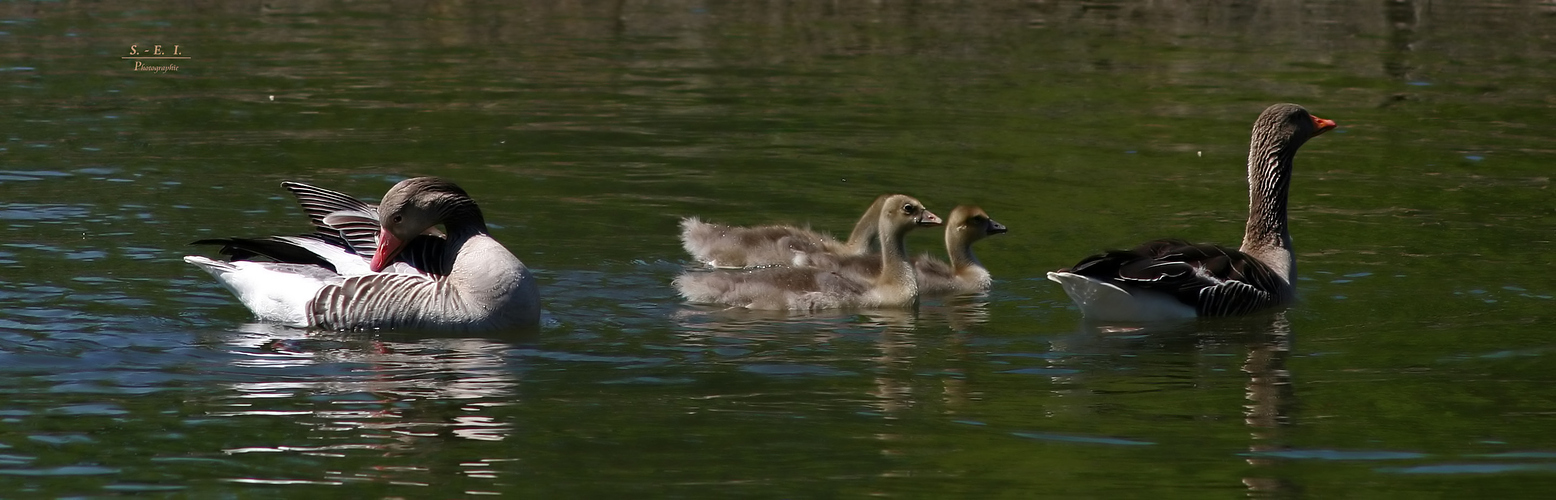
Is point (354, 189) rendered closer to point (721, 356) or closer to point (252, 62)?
point (721, 356)

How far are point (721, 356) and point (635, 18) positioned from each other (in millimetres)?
18898

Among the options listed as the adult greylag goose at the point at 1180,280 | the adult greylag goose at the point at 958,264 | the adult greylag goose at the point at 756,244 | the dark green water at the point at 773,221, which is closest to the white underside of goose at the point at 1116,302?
the adult greylag goose at the point at 1180,280

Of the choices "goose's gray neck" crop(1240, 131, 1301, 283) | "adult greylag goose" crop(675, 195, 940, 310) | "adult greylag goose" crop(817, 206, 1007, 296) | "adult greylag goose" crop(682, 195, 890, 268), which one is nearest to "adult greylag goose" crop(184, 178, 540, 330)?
"adult greylag goose" crop(675, 195, 940, 310)

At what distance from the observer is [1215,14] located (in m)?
29.6

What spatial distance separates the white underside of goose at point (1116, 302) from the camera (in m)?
11.7

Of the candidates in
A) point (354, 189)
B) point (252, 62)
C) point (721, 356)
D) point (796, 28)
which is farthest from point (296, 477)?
point (796, 28)

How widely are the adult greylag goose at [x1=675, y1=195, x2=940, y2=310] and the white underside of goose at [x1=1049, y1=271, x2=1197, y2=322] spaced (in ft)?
4.44

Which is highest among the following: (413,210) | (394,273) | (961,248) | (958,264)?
(413,210)

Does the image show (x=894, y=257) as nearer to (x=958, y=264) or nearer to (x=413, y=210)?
(x=958, y=264)

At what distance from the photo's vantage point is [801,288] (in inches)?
496

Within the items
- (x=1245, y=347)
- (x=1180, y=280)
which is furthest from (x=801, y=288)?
(x=1245, y=347)

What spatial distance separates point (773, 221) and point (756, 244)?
140 cm

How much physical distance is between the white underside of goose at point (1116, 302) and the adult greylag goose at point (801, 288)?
135 centimetres

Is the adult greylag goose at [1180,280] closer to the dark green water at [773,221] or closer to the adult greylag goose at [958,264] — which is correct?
the dark green water at [773,221]
